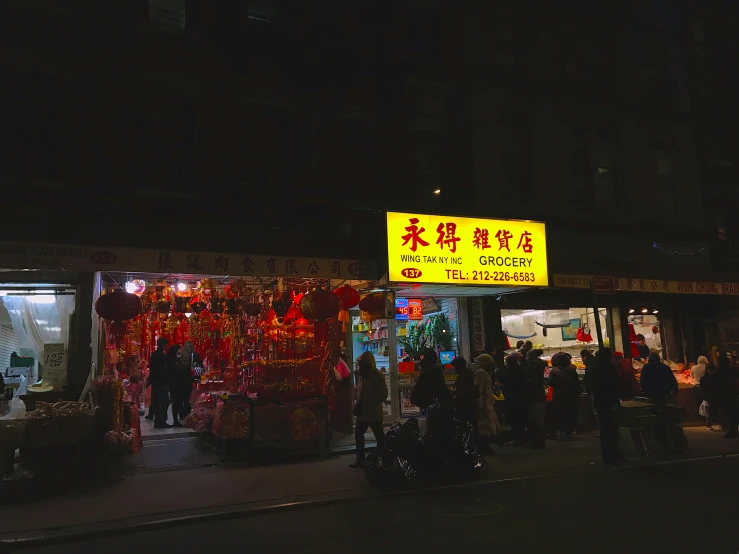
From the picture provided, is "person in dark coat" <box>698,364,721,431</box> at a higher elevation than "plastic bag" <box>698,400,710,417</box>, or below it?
higher

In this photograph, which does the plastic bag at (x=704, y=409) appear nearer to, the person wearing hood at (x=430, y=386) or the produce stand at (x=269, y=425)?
the person wearing hood at (x=430, y=386)

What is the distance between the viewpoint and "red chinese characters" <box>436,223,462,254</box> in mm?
10727

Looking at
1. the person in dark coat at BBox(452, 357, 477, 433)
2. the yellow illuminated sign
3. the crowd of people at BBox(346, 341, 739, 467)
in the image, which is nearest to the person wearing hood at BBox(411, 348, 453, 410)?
the crowd of people at BBox(346, 341, 739, 467)

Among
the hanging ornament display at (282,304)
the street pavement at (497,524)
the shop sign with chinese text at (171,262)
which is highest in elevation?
the shop sign with chinese text at (171,262)

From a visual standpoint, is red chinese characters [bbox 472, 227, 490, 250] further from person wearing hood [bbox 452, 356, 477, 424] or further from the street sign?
person wearing hood [bbox 452, 356, 477, 424]

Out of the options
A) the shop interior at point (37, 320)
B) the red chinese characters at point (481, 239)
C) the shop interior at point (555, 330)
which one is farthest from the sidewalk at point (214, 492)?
the shop interior at point (555, 330)

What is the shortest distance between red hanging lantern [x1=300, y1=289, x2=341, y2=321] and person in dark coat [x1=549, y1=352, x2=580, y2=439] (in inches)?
206

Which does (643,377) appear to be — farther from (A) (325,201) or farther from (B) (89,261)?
(B) (89,261)

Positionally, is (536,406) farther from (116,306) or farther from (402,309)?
(116,306)

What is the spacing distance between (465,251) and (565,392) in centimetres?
385

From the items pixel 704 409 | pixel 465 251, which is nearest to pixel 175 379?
pixel 465 251

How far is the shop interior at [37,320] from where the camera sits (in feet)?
30.9

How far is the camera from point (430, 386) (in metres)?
8.66

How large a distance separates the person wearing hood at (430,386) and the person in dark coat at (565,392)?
157 inches
